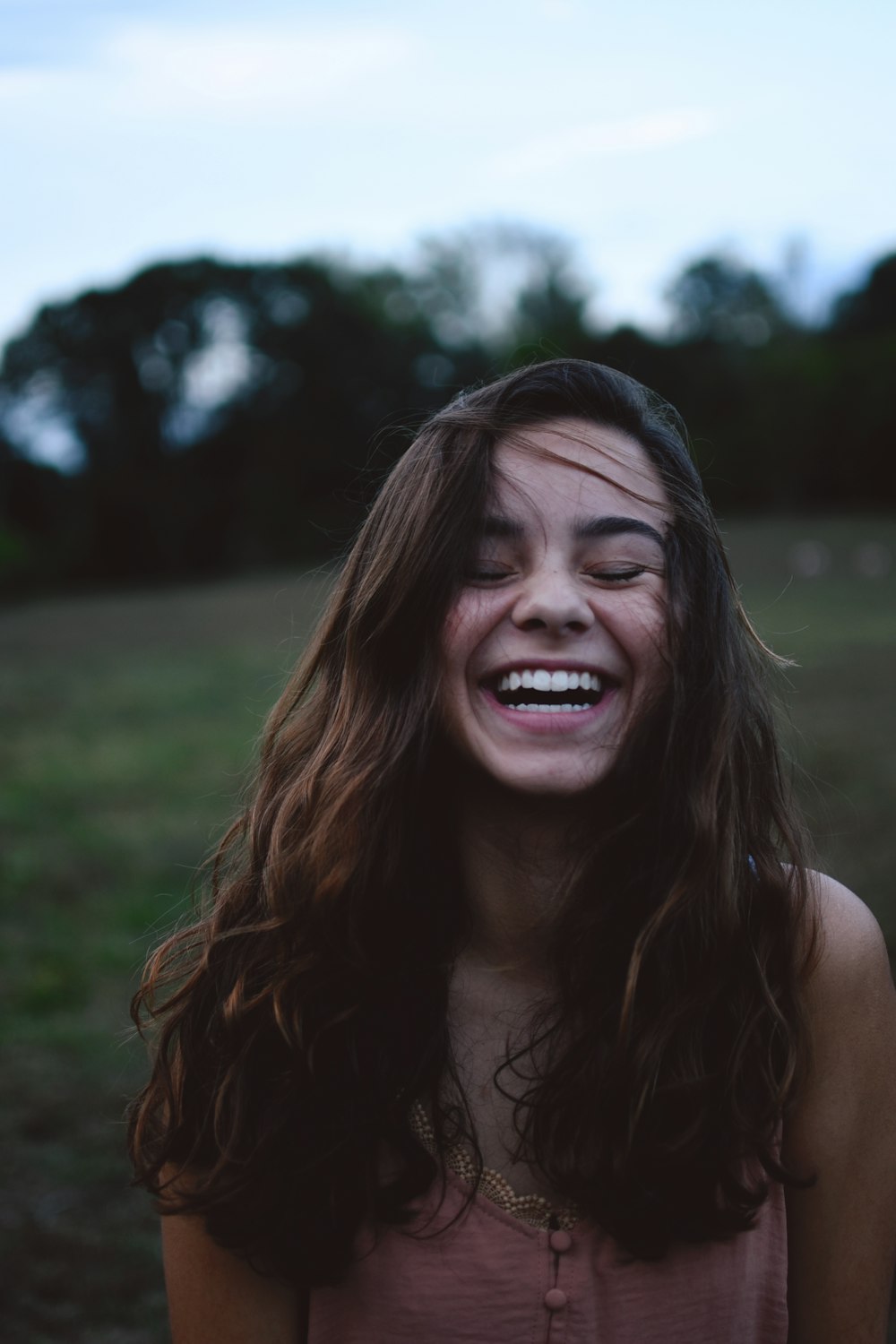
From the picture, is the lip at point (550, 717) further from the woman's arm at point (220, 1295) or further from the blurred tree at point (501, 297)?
the blurred tree at point (501, 297)

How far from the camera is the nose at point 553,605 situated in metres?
1.63

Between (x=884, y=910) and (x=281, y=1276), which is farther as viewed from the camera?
(x=884, y=910)

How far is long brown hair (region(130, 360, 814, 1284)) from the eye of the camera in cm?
161


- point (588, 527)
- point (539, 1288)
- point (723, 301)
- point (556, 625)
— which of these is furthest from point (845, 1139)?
point (723, 301)

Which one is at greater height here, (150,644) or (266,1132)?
(266,1132)

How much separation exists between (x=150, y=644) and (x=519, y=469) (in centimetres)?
2121

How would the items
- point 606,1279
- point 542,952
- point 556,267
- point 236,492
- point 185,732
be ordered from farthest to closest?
1. point 556,267
2. point 236,492
3. point 185,732
4. point 542,952
5. point 606,1279

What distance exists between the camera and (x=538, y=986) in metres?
1.81

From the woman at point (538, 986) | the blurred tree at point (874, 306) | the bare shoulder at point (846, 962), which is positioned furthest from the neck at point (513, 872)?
the blurred tree at point (874, 306)

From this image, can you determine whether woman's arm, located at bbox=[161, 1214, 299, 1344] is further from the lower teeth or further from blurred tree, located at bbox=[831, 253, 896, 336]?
blurred tree, located at bbox=[831, 253, 896, 336]

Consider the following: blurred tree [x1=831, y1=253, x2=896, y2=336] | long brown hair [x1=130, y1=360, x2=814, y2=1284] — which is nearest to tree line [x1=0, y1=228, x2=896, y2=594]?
blurred tree [x1=831, y1=253, x2=896, y2=336]

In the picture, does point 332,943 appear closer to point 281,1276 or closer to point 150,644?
point 281,1276

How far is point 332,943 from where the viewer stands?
1726 millimetres

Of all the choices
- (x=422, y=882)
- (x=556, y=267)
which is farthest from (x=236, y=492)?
(x=422, y=882)
